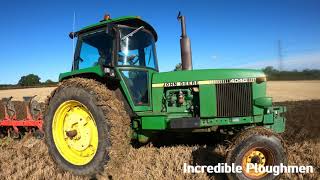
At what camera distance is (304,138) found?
714 cm

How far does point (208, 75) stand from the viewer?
5.53 meters

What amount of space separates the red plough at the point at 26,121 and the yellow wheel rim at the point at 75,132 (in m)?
2.46

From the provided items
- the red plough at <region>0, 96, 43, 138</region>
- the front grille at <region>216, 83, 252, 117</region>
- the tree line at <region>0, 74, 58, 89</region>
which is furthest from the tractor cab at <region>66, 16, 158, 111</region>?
the tree line at <region>0, 74, 58, 89</region>

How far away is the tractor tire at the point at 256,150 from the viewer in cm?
473

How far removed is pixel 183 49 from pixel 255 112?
5.82 ft

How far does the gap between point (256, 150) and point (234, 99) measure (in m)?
0.93

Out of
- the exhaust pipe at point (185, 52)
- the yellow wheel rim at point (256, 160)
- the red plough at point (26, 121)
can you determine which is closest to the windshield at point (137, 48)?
→ the exhaust pipe at point (185, 52)

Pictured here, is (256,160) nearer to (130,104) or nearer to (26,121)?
(130,104)

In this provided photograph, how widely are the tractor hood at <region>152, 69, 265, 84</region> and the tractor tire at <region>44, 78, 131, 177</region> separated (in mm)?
994

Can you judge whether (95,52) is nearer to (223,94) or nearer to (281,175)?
(223,94)

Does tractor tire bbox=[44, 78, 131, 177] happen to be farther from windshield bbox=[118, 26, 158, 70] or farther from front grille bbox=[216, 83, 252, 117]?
front grille bbox=[216, 83, 252, 117]

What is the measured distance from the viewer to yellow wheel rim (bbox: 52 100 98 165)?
539cm

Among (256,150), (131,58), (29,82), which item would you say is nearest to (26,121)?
(131,58)

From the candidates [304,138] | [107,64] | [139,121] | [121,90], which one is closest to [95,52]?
[107,64]
